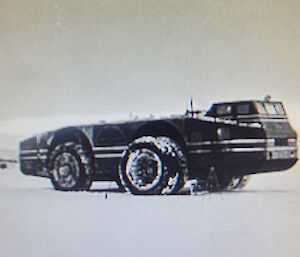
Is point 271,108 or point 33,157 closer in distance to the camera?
point 271,108

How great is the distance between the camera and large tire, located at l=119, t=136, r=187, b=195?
2.03 metres

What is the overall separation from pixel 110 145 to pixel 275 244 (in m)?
0.70

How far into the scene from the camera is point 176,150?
205cm

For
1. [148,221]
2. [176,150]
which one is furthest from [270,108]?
[148,221]

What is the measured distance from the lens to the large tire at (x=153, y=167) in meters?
2.03

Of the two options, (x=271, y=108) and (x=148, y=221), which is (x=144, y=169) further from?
(x=271, y=108)

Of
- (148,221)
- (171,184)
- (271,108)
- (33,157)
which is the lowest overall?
(148,221)

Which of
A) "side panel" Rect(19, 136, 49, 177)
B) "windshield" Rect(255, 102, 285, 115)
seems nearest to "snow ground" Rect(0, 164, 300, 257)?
"side panel" Rect(19, 136, 49, 177)

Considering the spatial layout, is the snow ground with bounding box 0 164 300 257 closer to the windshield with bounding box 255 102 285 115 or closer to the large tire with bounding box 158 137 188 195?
the large tire with bounding box 158 137 188 195

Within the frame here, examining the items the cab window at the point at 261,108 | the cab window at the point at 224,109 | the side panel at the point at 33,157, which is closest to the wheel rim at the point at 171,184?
the cab window at the point at 224,109

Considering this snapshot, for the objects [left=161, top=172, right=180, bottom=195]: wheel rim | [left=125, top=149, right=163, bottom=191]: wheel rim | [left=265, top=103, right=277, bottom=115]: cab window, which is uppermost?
[left=265, top=103, right=277, bottom=115]: cab window

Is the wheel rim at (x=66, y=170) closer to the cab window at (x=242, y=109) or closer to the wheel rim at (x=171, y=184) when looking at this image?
the wheel rim at (x=171, y=184)

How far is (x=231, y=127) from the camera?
79.2 inches

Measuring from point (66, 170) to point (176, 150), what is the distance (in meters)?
0.43
